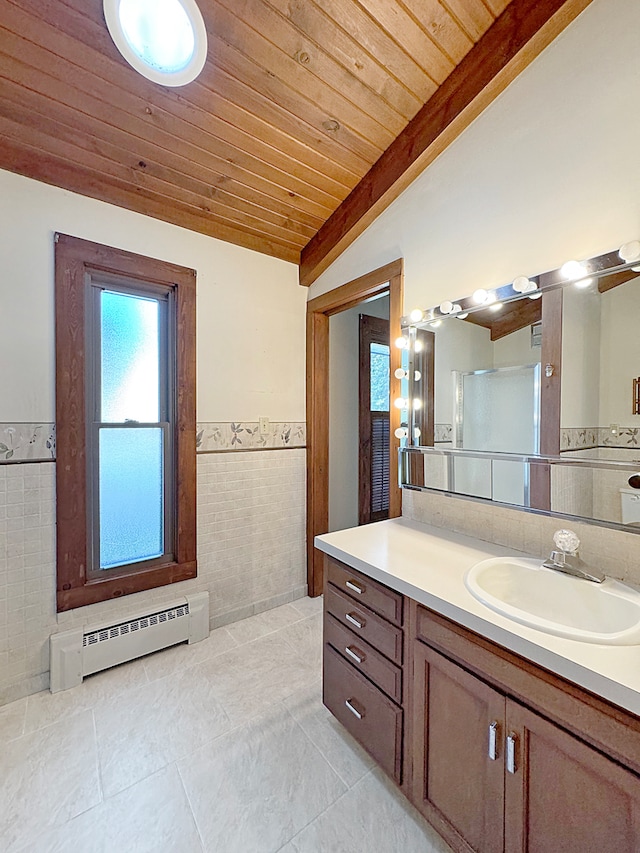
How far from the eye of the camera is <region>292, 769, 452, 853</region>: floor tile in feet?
3.77

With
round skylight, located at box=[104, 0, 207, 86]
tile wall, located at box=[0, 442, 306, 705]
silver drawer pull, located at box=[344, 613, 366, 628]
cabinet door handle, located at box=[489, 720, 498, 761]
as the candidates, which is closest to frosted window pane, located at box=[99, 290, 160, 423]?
tile wall, located at box=[0, 442, 306, 705]

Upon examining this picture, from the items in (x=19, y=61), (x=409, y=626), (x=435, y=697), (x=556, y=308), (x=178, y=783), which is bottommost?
(x=178, y=783)

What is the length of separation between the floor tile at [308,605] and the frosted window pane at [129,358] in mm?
1560

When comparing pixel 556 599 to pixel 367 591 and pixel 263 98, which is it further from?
pixel 263 98

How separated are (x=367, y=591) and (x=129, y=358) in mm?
1677

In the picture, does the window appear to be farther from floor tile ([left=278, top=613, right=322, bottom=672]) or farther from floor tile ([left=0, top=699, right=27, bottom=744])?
floor tile ([left=278, top=613, right=322, bottom=672])

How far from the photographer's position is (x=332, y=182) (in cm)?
203

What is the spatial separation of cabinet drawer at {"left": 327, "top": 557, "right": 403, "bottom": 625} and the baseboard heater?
1.07m

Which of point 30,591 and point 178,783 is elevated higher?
point 30,591

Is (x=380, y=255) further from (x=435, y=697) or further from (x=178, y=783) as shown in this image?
(x=178, y=783)

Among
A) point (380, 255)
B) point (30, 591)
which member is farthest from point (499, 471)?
point (30, 591)

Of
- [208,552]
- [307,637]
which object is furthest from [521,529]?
[208,552]

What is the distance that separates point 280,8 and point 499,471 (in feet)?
5.94

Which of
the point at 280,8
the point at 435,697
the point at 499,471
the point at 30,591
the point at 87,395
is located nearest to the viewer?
the point at 435,697
